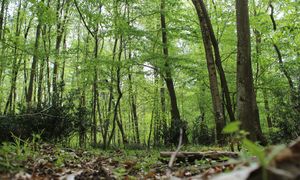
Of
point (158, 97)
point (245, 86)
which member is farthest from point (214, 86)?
point (158, 97)

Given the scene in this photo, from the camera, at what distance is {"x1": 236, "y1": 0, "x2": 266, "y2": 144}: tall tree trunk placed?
→ 7.03m

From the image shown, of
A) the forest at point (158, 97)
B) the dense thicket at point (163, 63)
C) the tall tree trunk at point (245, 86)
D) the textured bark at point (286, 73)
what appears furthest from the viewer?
the textured bark at point (286, 73)

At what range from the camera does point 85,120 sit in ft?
34.2

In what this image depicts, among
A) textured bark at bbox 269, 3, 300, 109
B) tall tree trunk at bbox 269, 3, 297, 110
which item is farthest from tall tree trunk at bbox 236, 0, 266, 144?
tall tree trunk at bbox 269, 3, 297, 110

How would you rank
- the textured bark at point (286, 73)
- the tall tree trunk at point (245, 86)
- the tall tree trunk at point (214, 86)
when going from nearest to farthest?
the tall tree trunk at point (245, 86) < the tall tree trunk at point (214, 86) < the textured bark at point (286, 73)

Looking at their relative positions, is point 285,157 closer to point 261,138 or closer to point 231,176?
point 231,176

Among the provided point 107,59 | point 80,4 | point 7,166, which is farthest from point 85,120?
point 7,166

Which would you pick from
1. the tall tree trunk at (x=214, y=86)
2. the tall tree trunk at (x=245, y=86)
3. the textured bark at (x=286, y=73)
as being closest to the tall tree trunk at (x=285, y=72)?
the textured bark at (x=286, y=73)

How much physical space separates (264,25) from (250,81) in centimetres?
614

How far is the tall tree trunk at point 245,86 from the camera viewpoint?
7.03 metres

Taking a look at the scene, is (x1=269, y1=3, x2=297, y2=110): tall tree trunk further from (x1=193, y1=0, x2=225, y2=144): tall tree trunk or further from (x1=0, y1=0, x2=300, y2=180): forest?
(x1=193, y1=0, x2=225, y2=144): tall tree trunk

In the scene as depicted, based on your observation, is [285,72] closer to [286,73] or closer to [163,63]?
[286,73]

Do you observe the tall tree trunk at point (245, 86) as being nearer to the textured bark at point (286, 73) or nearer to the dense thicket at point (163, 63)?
the dense thicket at point (163, 63)

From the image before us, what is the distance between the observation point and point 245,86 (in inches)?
283
